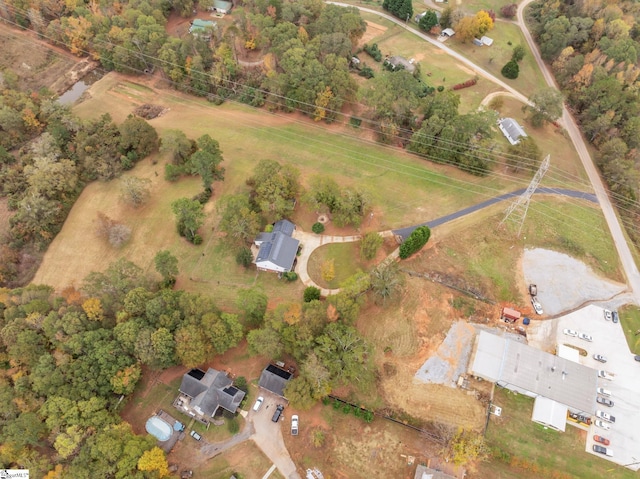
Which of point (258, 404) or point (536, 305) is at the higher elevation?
point (536, 305)

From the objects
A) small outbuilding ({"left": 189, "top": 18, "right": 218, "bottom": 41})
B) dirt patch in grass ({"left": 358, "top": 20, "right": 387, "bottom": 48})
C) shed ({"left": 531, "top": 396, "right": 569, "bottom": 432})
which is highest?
dirt patch in grass ({"left": 358, "top": 20, "right": 387, "bottom": 48})

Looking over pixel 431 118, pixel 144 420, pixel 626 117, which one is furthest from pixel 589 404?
pixel 626 117

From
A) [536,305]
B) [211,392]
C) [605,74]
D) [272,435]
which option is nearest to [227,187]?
[211,392]

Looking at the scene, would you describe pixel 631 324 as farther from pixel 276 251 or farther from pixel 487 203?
pixel 276 251

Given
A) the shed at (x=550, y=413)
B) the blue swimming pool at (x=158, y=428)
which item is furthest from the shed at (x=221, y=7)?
the shed at (x=550, y=413)

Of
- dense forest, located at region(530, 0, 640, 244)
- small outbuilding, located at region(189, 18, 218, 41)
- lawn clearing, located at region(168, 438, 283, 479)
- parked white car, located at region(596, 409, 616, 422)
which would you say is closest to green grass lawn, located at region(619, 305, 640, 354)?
parked white car, located at region(596, 409, 616, 422)

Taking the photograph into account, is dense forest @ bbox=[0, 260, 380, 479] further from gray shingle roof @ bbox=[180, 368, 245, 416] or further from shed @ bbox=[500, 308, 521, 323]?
shed @ bbox=[500, 308, 521, 323]

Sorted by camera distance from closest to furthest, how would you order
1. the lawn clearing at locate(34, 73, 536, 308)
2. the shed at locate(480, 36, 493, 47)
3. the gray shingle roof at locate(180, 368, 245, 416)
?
the gray shingle roof at locate(180, 368, 245, 416) → the lawn clearing at locate(34, 73, 536, 308) → the shed at locate(480, 36, 493, 47)
